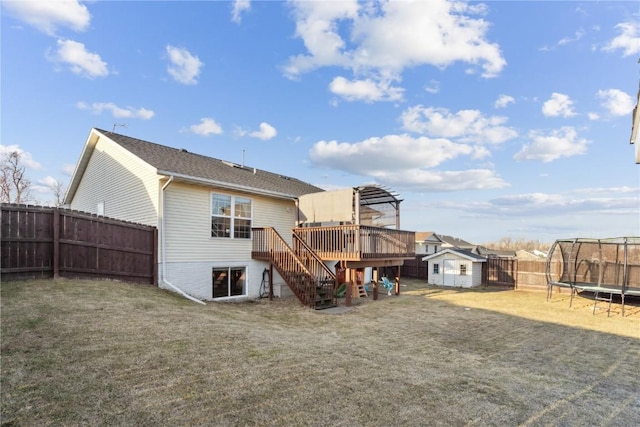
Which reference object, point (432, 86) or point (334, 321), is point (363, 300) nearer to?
→ point (334, 321)

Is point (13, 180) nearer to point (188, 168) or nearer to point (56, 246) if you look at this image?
point (188, 168)

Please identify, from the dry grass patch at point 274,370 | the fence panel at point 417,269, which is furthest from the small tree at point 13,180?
the fence panel at point 417,269

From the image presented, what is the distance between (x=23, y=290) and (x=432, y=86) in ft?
55.7

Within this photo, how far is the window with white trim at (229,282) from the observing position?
11838 mm

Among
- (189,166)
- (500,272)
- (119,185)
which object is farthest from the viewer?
(500,272)

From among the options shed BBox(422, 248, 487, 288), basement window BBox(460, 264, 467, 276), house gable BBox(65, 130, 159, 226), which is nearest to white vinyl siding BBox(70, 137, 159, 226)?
house gable BBox(65, 130, 159, 226)

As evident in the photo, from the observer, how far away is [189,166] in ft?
39.3

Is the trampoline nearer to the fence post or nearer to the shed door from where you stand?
the shed door

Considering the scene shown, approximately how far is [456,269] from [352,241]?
448 inches

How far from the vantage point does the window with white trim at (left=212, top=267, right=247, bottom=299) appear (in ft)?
38.8

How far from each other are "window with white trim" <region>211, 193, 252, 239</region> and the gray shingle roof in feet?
2.25

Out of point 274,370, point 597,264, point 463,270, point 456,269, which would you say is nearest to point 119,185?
point 274,370

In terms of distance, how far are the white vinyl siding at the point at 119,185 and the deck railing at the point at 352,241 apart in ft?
17.6

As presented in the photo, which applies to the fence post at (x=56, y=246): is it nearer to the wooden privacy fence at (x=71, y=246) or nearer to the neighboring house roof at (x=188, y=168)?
the wooden privacy fence at (x=71, y=246)
